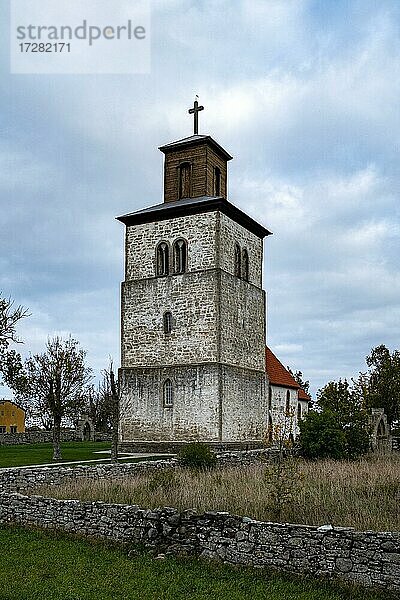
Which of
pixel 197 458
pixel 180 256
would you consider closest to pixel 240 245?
pixel 180 256

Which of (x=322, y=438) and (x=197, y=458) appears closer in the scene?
(x=197, y=458)

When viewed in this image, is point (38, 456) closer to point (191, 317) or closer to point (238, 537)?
point (191, 317)

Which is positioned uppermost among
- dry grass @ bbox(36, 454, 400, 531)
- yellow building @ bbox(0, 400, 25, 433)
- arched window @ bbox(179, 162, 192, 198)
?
arched window @ bbox(179, 162, 192, 198)

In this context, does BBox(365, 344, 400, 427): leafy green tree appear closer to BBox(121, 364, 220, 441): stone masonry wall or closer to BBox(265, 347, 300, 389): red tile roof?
BBox(265, 347, 300, 389): red tile roof

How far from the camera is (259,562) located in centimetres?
1058

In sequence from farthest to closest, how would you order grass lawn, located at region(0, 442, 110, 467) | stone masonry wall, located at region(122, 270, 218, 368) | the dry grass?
stone masonry wall, located at region(122, 270, 218, 368)
grass lawn, located at region(0, 442, 110, 467)
the dry grass

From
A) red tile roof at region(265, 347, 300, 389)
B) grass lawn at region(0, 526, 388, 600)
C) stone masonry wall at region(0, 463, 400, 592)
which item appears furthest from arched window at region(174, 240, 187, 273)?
grass lawn at region(0, 526, 388, 600)

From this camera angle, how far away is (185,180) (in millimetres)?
33031

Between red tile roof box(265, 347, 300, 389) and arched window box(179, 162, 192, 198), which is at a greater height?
arched window box(179, 162, 192, 198)

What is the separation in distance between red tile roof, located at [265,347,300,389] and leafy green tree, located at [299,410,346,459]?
9.54m

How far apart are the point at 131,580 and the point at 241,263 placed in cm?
2321

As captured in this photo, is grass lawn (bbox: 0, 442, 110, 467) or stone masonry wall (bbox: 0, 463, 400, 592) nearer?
stone masonry wall (bbox: 0, 463, 400, 592)

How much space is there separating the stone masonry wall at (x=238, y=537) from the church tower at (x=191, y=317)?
15408 mm

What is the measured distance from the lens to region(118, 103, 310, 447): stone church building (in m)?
29.4
